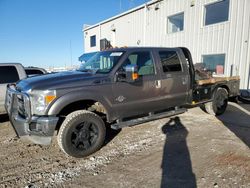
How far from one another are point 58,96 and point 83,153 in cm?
115

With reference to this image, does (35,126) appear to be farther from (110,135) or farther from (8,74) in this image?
(8,74)

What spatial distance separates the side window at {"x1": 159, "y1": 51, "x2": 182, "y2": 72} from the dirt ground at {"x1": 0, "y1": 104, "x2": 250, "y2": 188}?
60.6 inches

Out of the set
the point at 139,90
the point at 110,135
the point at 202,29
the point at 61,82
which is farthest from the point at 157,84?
the point at 202,29

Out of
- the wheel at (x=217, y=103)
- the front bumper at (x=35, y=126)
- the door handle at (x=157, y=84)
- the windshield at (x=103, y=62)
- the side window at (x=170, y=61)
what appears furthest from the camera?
the wheel at (x=217, y=103)

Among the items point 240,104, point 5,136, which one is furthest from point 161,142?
point 240,104

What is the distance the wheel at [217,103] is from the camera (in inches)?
259

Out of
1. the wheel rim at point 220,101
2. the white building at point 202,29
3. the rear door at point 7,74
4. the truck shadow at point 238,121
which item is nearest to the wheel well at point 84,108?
the rear door at point 7,74

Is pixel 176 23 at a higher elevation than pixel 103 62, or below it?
higher

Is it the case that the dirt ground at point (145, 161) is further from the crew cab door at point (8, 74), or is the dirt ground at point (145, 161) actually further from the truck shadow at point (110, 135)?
the crew cab door at point (8, 74)

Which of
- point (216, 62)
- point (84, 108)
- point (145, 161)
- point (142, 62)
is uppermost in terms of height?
point (216, 62)

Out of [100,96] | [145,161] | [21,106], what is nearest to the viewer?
[145,161]

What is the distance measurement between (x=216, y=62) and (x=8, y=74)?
9162 mm

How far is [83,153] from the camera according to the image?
3.96 metres

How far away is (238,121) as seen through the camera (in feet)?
20.2
